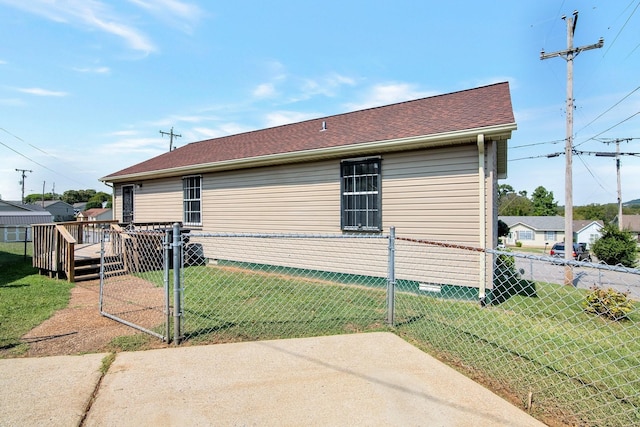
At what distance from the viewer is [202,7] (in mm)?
7699

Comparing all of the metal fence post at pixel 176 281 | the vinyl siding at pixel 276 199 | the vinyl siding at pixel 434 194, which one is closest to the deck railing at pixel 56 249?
the vinyl siding at pixel 276 199

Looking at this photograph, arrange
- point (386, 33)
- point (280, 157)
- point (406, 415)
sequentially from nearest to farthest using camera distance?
1. point (406, 415)
2. point (280, 157)
3. point (386, 33)

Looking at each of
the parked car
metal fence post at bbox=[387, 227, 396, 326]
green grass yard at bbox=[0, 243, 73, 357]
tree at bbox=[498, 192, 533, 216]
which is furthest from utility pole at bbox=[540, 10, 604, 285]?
tree at bbox=[498, 192, 533, 216]

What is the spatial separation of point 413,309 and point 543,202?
75.5 m

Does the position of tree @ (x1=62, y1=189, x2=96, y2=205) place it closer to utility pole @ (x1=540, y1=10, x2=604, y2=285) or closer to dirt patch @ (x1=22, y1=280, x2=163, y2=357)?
dirt patch @ (x1=22, y1=280, x2=163, y2=357)

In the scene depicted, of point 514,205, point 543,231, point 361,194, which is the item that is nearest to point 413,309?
point 361,194

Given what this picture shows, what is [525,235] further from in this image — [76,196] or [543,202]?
[76,196]

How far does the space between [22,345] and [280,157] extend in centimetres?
605

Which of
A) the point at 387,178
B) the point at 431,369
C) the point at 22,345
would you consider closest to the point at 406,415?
the point at 431,369

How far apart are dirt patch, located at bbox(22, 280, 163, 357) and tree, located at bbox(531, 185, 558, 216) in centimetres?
7614

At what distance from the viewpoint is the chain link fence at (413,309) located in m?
3.01

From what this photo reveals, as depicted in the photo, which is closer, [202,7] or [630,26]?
[202,7]

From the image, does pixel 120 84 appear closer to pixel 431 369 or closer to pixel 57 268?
pixel 57 268

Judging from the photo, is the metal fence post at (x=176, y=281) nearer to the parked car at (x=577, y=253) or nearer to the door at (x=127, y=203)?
the door at (x=127, y=203)
